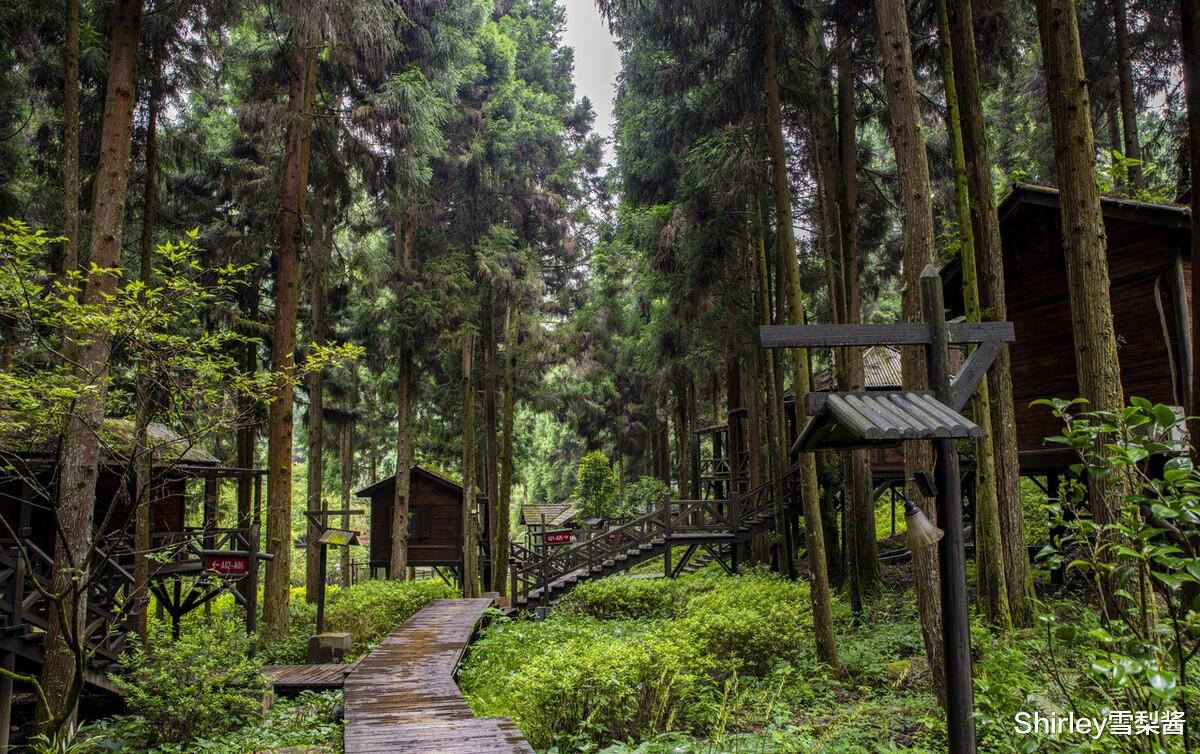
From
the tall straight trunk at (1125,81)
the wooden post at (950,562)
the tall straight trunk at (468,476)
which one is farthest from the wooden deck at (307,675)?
the tall straight trunk at (1125,81)

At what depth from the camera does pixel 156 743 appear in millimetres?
8477

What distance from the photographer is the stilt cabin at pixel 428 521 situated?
86.4 ft

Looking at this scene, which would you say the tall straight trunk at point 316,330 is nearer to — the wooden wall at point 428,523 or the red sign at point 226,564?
the red sign at point 226,564

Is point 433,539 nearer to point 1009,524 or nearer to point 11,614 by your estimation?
point 11,614

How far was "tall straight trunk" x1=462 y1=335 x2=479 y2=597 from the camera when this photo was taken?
21.6 metres

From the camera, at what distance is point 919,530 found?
14.0 ft

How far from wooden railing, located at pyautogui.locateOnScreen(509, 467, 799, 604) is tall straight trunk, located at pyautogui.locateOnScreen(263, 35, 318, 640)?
635 centimetres

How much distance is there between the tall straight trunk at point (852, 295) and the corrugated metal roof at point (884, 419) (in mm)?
9660

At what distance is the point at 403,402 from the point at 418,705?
571 inches

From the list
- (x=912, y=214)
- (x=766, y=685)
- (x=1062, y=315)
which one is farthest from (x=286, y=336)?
(x=1062, y=315)

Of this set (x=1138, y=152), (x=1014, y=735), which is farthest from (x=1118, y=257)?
(x=1014, y=735)

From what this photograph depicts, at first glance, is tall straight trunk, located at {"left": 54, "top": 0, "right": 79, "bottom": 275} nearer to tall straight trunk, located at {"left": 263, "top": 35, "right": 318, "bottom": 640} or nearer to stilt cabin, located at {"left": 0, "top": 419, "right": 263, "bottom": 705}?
stilt cabin, located at {"left": 0, "top": 419, "right": 263, "bottom": 705}

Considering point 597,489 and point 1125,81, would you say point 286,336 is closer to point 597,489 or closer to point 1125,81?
point 1125,81

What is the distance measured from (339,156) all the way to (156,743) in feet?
39.1
